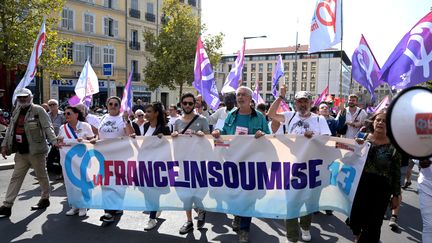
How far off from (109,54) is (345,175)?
32.0 metres

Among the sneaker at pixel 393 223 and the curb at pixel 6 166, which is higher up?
the sneaker at pixel 393 223

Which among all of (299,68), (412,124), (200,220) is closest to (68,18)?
(200,220)

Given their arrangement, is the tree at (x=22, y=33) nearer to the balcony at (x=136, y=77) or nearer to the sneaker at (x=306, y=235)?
the sneaker at (x=306, y=235)

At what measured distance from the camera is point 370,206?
3.43 meters

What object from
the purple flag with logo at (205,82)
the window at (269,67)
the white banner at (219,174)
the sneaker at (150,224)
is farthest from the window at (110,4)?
the window at (269,67)

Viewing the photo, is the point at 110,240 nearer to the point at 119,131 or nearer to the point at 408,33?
the point at 119,131

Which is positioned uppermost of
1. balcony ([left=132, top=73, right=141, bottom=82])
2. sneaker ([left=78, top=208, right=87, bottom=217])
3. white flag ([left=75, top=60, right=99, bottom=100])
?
balcony ([left=132, top=73, right=141, bottom=82])

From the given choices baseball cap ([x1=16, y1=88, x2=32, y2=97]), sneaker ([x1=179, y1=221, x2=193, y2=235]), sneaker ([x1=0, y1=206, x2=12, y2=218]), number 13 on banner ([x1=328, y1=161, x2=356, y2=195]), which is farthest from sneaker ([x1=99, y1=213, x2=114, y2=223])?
number 13 on banner ([x1=328, y1=161, x2=356, y2=195])

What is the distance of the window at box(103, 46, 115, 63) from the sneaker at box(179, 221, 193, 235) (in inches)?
1192

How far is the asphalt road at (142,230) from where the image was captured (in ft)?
14.5

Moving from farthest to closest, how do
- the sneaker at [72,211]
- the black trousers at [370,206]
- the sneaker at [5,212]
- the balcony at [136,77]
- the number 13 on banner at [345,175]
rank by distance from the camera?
the balcony at [136,77], the sneaker at [72,211], the sneaker at [5,212], the number 13 on banner at [345,175], the black trousers at [370,206]

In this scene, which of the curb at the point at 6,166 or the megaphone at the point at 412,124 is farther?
the curb at the point at 6,166

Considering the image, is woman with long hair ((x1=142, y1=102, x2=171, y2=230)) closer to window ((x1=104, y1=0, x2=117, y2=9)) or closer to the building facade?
window ((x1=104, y1=0, x2=117, y2=9))

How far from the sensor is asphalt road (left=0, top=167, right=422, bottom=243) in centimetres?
443
